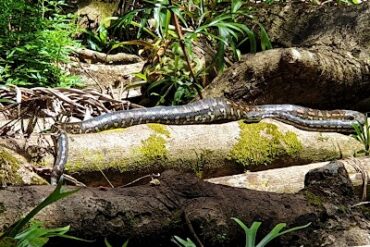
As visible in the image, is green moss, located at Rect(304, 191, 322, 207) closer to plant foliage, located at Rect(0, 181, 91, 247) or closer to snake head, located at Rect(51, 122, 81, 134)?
plant foliage, located at Rect(0, 181, 91, 247)

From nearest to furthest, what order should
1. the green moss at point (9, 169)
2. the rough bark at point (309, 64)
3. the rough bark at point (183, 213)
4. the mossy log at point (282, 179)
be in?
the rough bark at point (183, 213) < the green moss at point (9, 169) < the mossy log at point (282, 179) < the rough bark at point (309, 64)

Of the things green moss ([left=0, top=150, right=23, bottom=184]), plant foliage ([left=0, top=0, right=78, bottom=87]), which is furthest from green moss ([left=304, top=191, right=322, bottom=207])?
plant foliage ([left=0, top=0, right=78, bottom=87])

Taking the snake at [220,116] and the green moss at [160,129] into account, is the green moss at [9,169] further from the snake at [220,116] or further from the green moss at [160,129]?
the green moss at [160,129]

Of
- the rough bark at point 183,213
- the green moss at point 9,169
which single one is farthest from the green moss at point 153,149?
the rough bark at point 183,213

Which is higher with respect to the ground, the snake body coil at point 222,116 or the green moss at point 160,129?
the green moss at point 160,129

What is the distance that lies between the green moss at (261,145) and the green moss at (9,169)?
1721 millimetres

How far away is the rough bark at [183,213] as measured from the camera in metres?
2.86

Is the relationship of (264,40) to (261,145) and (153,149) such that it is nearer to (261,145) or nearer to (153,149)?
(261,145)

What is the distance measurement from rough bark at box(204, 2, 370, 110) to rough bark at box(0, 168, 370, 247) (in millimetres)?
3378

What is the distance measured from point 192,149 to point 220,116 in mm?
1297

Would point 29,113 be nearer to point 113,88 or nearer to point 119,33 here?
point 113,88

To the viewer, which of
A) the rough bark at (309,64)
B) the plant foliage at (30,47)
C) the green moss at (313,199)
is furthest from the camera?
the plant foliage at (30,47)

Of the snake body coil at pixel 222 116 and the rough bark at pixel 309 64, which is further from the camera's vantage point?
the rough bark at pixel 309 64

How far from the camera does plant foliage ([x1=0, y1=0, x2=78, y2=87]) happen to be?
7.11 metres
